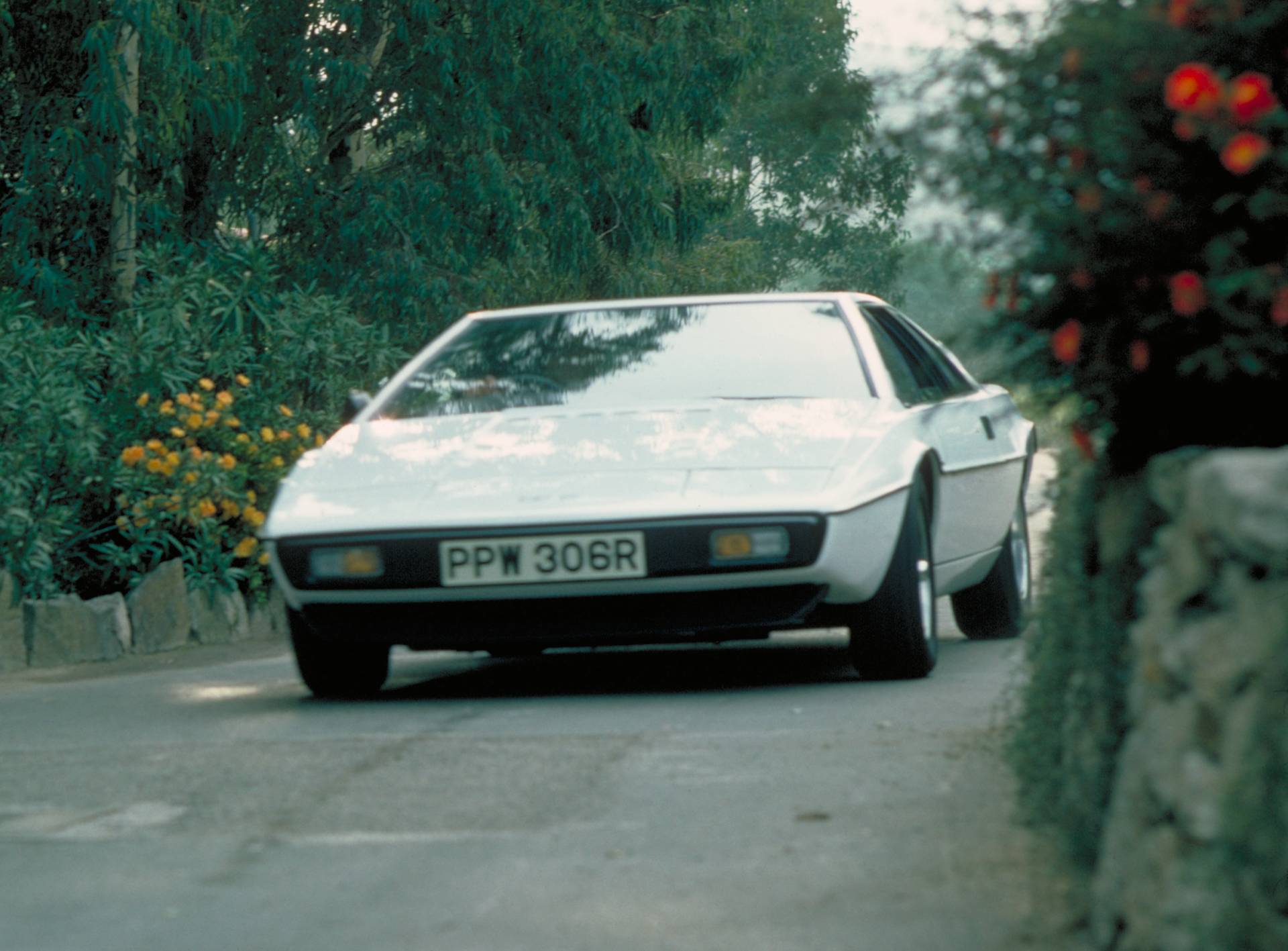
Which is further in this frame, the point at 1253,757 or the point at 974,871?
the point at 974,871

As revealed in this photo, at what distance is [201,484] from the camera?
10.4 metres

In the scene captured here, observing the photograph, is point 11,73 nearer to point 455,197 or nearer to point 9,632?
point 455,197

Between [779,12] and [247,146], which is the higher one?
[779,12]

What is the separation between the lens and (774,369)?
7.46 m

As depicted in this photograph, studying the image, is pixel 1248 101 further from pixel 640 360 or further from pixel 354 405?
pixel 354 405

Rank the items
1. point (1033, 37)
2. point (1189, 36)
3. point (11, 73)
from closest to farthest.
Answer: point (1189, 36)
point (1033, 37)
point (11, 73)

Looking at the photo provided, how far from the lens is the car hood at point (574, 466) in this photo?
6398 mm

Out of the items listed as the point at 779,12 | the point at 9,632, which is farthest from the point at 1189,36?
the point at 779,12

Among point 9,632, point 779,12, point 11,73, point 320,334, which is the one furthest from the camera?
point 779,12

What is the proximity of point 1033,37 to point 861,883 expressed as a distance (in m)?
1.47

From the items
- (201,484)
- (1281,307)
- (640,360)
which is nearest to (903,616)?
(640,360)

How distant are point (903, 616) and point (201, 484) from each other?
4644mm

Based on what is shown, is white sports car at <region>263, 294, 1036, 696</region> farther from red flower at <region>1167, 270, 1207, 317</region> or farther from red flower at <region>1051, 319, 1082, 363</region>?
red flower at <region>1167, 270, 1207, 317</region>

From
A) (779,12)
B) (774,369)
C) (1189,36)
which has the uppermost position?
(779,12)
